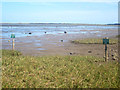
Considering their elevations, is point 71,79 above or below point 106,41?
below

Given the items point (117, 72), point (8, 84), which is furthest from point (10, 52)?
point (117, 72)

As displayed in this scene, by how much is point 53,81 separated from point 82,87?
4.59ft

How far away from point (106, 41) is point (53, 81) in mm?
5664

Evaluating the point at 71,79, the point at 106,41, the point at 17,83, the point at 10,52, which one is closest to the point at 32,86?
the point at 17,83

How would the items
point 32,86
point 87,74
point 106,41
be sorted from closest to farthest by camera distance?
point 32,86, point 87,74, point 106,41

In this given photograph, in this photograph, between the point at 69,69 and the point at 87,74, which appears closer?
the point at 87,74

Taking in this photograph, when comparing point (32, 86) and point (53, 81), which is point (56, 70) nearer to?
point (53, 81)

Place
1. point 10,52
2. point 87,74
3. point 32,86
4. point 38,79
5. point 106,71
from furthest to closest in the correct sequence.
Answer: point 10,52 < point 106,71 < point 87,74 < point 38,79 < point 32,86

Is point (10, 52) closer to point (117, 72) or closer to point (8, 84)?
point (8, 84)

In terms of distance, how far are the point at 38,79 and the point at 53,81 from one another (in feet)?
2.21

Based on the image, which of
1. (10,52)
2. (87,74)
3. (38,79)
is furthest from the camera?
(10,52)

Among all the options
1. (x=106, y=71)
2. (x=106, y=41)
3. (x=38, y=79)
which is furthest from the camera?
(x=106, y=41)

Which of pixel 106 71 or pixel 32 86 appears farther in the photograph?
pixel 106 71

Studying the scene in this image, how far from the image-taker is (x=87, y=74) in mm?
8930
